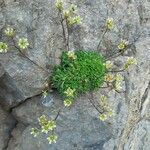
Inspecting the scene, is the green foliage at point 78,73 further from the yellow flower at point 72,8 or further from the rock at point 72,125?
the yellow flower at point 72,8

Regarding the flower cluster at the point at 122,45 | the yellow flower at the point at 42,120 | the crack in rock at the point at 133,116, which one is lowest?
the crack in rock at the point at 133,116

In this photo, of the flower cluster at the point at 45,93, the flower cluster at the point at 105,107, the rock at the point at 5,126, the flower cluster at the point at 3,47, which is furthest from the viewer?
the rock at the point at 5,126

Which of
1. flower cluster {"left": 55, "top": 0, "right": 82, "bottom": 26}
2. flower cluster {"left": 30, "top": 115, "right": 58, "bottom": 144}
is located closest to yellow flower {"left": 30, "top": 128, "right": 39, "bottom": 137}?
flower cluster {"left": 30, "top": 115, "right": 58, "bottom": 144}

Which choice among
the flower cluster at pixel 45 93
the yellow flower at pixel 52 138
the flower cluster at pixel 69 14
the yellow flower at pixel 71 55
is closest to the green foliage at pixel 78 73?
the yellow flower at pixel 71 55

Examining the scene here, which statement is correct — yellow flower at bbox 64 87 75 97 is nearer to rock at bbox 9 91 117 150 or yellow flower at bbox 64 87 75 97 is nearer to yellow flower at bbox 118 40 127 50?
rock at bbox 9 91 117 150

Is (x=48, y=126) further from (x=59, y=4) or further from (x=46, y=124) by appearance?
(x=59, y=4)

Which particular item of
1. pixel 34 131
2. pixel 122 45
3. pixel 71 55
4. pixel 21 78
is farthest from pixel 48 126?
pixel 122 45
